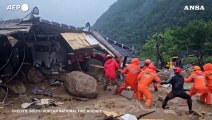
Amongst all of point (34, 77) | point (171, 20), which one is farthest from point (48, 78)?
point (171, 20)

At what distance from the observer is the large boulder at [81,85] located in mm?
12211

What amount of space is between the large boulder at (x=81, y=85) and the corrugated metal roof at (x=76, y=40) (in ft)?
4.13

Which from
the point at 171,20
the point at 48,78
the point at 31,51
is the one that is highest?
the point at 171,20

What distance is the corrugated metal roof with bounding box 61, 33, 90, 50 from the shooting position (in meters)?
13.4

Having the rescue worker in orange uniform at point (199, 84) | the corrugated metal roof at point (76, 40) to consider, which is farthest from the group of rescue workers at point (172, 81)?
the corrugated metal roof at point (76, 40)

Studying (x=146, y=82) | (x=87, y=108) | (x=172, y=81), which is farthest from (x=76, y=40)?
(x=172, y=81)

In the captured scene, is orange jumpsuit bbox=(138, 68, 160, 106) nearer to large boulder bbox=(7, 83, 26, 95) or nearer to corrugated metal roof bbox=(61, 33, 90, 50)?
corrugated metal roof bbox=(61, 33, 90, 50)

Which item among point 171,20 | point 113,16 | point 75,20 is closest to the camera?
point 171,20

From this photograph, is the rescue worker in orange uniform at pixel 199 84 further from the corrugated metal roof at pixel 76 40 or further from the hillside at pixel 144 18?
the hillside at pixel 144 18

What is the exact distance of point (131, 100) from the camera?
12211 millimetres

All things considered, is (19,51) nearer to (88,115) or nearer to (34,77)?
(34,77)

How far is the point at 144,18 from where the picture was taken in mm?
58312

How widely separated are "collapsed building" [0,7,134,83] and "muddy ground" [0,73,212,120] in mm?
1293

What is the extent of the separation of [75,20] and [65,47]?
105 meters
